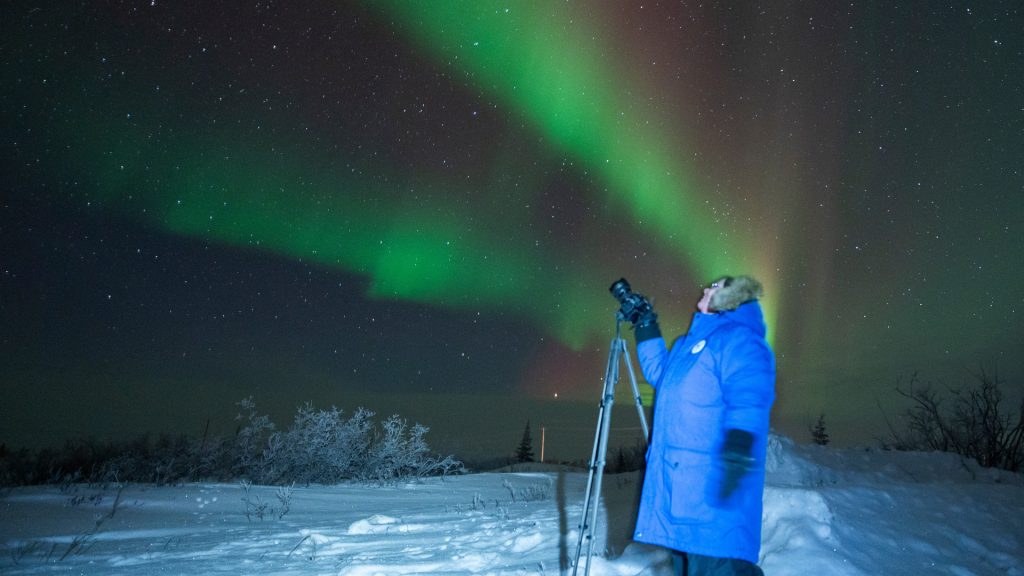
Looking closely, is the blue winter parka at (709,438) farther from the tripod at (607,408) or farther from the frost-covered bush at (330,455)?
the frost-covered bush at (330,455)

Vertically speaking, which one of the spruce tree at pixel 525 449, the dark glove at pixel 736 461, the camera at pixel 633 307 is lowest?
the spruce tree at pixel 525 449

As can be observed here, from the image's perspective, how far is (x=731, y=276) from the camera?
3.31 metres

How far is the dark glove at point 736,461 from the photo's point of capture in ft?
9.04

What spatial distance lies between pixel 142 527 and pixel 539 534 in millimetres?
4738

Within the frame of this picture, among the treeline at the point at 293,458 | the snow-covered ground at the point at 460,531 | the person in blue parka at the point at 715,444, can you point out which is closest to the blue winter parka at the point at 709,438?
the person in blue parka at the point at 715,444

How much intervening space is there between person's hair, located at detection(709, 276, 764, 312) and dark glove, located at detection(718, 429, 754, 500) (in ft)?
2.42

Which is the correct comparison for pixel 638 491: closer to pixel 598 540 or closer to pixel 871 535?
pixel 598 540

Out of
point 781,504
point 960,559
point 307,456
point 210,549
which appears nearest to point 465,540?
point 210,549

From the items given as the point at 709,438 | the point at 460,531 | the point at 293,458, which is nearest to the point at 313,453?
the point at 293,458

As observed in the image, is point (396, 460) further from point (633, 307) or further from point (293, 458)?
point (633, 307)

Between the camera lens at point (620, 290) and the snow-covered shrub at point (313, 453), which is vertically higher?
the camera lens at point (620, 290)

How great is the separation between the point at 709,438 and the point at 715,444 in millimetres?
40

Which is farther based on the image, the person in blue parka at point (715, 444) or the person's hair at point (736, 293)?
the person's hair at point (736, 293)

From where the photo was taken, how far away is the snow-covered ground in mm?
4578
